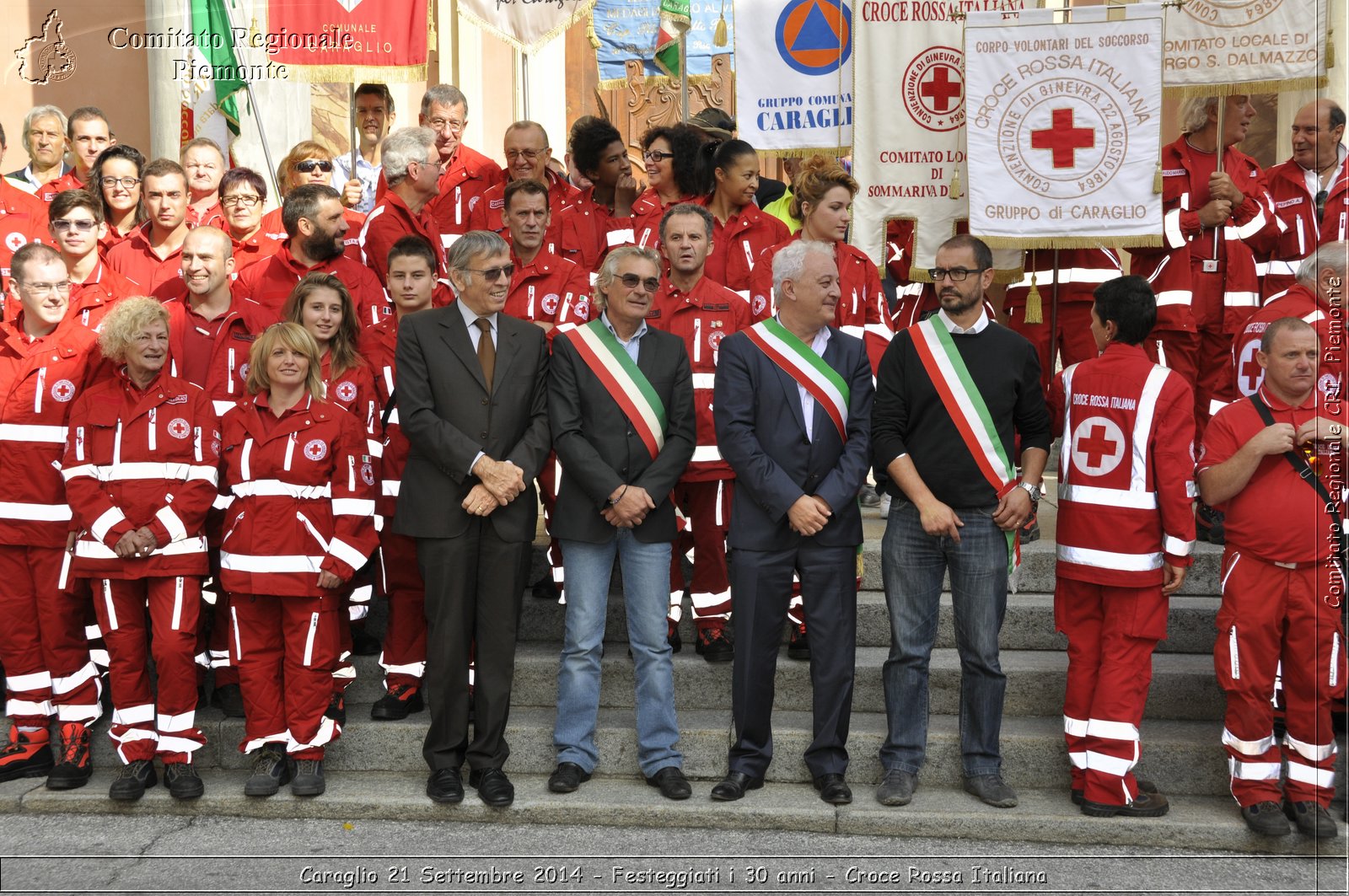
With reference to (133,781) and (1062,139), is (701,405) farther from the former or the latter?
(133,781)

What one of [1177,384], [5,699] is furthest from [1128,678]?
[5,699]

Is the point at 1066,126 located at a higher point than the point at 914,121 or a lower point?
lower

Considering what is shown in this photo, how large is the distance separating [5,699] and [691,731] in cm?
339

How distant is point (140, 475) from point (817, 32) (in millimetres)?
4462

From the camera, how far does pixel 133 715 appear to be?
5.99 meters

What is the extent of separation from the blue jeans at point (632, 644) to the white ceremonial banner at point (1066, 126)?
9.09ft

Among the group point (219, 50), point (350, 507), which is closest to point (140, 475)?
point (350, 507)

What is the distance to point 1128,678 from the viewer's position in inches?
221

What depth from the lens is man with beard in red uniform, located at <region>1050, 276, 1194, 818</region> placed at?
221 inches

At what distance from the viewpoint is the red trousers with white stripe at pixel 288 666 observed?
5914 millimetres

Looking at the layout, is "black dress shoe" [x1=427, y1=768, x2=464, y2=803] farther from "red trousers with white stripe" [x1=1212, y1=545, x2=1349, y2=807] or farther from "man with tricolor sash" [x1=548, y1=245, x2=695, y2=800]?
"red trousers with white stripe" [x1=1212, y1=545, x2=1349, y2=807]

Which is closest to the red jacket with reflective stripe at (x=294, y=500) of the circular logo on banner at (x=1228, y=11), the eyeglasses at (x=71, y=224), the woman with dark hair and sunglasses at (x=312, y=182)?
the eyeglasses at (x=71, y=224)

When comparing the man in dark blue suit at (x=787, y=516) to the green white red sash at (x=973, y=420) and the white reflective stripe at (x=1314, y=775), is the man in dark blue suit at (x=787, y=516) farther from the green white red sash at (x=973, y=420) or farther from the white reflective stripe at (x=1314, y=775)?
the white reflective stripe at (x=1314, y=775)

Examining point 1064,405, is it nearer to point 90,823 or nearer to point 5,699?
point 90,823
